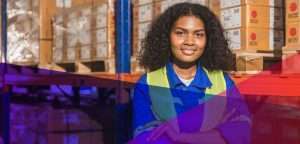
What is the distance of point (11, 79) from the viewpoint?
11.2ft

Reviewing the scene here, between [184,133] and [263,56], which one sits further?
[263,56]

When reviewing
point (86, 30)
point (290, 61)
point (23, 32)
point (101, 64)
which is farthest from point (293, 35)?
point (23, 32)

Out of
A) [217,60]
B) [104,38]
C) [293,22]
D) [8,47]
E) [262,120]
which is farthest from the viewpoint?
[8,47]

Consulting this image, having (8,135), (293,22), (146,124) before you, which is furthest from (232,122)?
(8,135)

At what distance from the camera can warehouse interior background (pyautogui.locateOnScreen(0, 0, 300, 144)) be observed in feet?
6.90

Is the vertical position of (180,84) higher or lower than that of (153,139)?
higher

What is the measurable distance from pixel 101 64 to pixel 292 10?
4.39 feet

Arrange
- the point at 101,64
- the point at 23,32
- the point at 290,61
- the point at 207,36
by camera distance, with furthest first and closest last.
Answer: the point at 23,32, the point at 101,64, the point at 290,61, the point at 207,36

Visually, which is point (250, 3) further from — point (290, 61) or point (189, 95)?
point (189, 95)

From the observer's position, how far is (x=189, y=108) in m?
1.59

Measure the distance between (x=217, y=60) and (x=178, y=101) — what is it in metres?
0.20

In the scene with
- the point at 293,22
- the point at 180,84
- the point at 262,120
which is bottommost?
the point at 262,120

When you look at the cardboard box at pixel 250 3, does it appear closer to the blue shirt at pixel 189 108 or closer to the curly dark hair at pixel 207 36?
the curly dark hair at pixel 207 36

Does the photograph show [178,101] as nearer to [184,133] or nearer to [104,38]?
[184,133]
